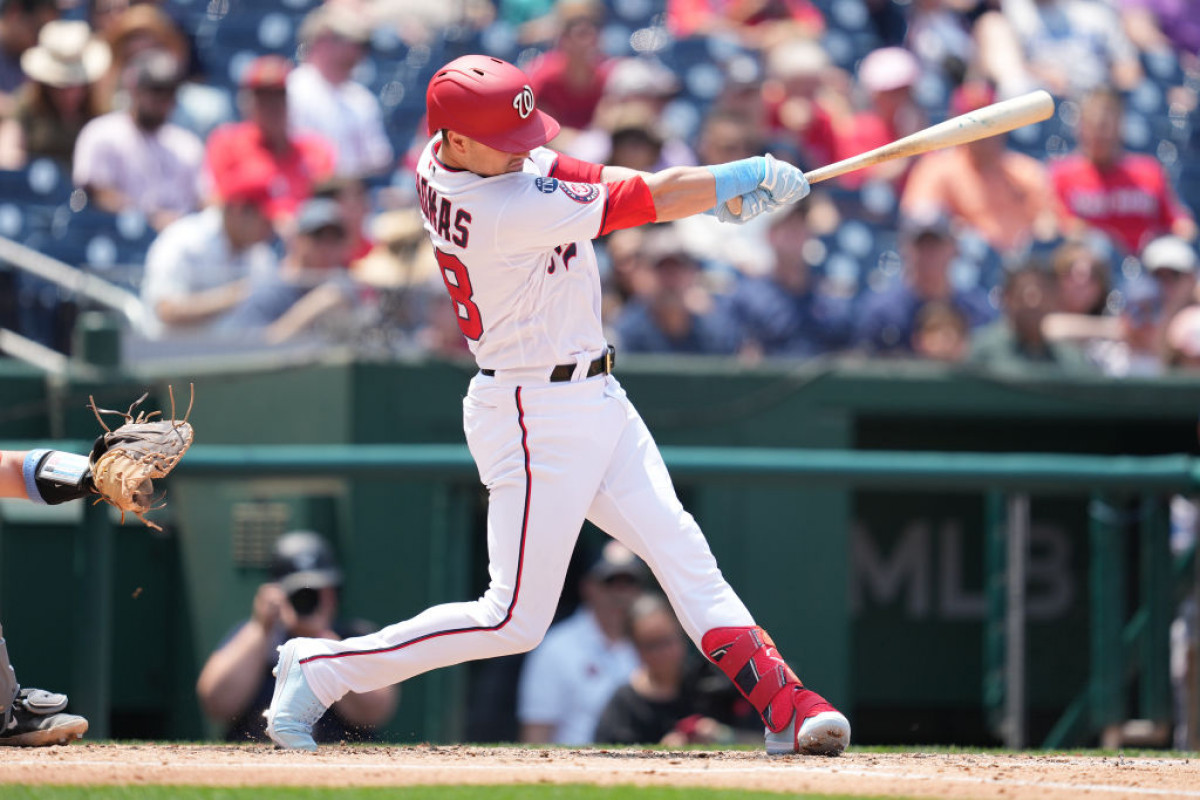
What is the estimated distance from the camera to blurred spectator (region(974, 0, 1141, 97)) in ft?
34.2

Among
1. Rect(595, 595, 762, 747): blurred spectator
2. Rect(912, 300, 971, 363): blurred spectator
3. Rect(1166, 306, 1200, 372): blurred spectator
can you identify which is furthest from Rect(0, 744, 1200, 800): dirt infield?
Rect(1166, 306, 1200, 372): blurred spectator

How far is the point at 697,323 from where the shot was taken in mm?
7148

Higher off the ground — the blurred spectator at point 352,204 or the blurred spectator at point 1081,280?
the blurred spectator at point 352,204

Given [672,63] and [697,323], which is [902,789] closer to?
[697,323]

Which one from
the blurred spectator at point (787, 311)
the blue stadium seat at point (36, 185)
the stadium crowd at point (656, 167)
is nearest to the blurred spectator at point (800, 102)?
the stadium crowd at point (656, 167)

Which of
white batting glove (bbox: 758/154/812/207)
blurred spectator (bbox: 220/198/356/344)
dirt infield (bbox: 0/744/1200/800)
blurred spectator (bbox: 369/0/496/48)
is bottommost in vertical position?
dirt infield (bbox: 0/744/1200/800)

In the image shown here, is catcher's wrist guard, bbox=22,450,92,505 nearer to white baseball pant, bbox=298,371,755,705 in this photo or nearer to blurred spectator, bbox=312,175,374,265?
white baseball pant, bbox=298,371,755,705

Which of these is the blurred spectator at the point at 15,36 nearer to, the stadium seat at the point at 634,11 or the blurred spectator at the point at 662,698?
the stadium seat at the point at 634,11

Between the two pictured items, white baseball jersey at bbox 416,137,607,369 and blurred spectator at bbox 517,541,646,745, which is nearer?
white baseball jersey at bbox 416,137,607,369

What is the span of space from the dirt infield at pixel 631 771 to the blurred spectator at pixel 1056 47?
6.80 m

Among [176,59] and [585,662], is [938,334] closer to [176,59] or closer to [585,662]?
[585,662]

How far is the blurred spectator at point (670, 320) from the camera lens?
279 inches

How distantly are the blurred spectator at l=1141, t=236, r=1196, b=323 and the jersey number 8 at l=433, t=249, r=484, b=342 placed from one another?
4707 mm

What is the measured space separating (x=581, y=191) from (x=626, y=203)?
106 millimetres
